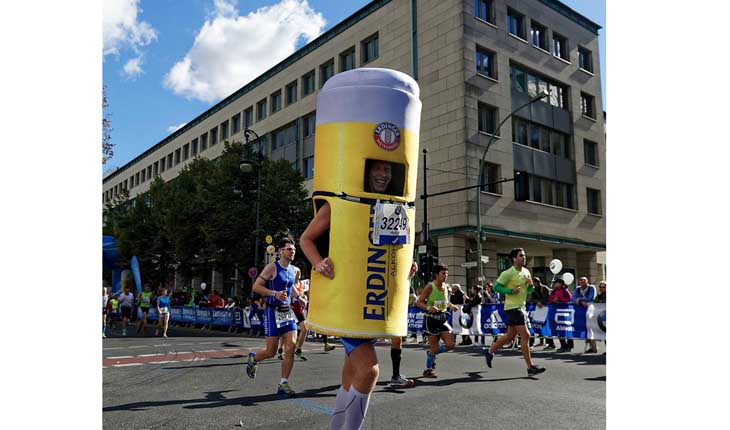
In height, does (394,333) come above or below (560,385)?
above

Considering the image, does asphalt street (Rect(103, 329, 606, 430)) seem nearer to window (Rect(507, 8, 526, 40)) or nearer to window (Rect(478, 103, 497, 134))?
window (Rect(478, 103, 497, 134))

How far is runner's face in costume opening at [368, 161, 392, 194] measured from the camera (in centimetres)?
265

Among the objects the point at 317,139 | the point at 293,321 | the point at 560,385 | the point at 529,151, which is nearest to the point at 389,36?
the point at 293,321

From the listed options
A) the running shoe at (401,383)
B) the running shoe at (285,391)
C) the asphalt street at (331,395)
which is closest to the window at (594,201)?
the asphalt street at (331,395)

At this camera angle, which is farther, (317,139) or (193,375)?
(193,375)

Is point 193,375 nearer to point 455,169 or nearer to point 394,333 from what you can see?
point 394,333

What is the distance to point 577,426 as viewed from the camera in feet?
13.8

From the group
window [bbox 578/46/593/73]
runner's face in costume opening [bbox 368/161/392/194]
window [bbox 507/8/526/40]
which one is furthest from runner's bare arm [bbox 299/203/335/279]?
window [bbox 507/8/526/40]

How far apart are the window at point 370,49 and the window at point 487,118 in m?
7.59

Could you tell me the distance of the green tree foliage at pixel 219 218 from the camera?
15906mm

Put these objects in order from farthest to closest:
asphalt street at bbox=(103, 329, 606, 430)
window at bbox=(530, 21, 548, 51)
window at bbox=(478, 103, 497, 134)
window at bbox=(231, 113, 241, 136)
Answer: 1. window at bbox=(478, 103, 497, 134)
2. window at bbox=(530, 21, 548, 51)
3. window at bbox=(231, 113, 241, 136)
4. asphalt street at bbox=(103, 329, 606, 430)

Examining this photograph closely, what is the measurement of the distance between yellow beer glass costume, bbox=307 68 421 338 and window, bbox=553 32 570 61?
9383 millimetres

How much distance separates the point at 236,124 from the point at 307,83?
1.06 metres
